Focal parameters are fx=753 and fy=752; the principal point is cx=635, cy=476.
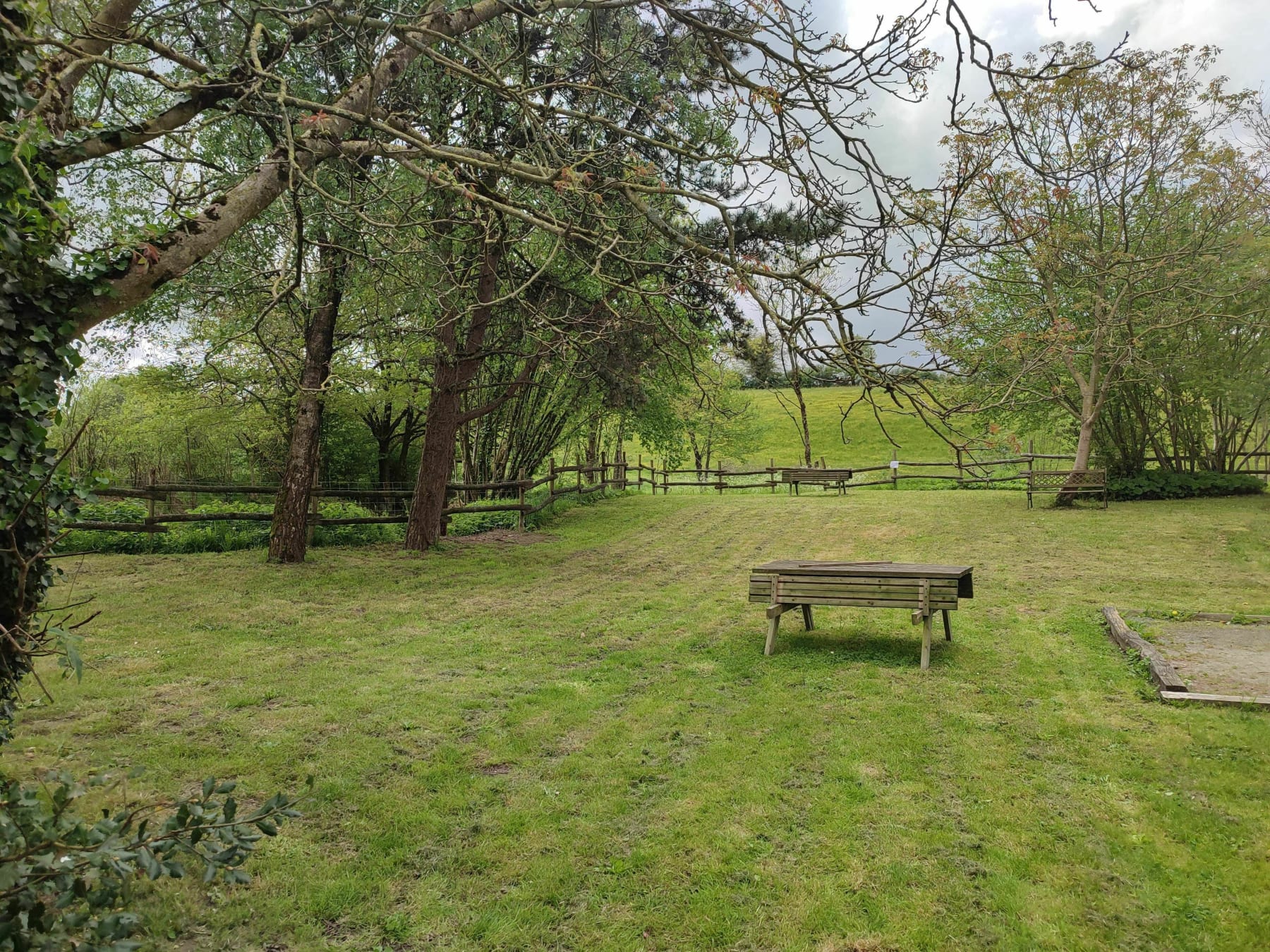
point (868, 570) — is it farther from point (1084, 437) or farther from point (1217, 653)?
point (1084, 437)

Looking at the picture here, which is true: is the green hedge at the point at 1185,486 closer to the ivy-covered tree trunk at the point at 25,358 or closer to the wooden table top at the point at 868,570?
the wooden table top at the point at 868,570

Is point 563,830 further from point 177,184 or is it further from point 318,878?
point 177,184

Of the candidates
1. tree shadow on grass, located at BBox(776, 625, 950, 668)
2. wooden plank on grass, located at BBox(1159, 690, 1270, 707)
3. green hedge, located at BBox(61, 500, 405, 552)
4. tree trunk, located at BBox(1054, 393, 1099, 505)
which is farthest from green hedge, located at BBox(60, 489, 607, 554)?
tree trunk, located at BBox(1054, 393, 1099, 505)

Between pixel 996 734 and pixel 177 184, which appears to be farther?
pixel 996 734

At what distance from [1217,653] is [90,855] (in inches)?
352

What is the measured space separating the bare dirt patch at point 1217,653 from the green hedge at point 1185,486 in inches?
540

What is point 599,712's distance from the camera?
618 cm

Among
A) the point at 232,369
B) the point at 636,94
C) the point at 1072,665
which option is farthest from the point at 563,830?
the point at 232,369

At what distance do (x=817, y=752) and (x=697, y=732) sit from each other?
0.90 metres

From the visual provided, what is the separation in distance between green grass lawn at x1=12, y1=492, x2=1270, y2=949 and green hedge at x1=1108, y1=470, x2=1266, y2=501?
11.4 metres

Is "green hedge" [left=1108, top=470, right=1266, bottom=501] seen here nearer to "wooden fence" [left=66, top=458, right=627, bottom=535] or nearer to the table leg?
"wooden fence" [left=66, top=458, right=627, bottom=535]

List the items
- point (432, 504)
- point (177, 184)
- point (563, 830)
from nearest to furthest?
point (563, 830) < point (177, 184) < point (432, 504)

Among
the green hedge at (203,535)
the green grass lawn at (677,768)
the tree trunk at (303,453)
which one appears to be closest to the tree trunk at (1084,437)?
the green grass lawn at (677,768)

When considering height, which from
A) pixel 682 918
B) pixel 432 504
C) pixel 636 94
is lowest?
pixel 682 918
